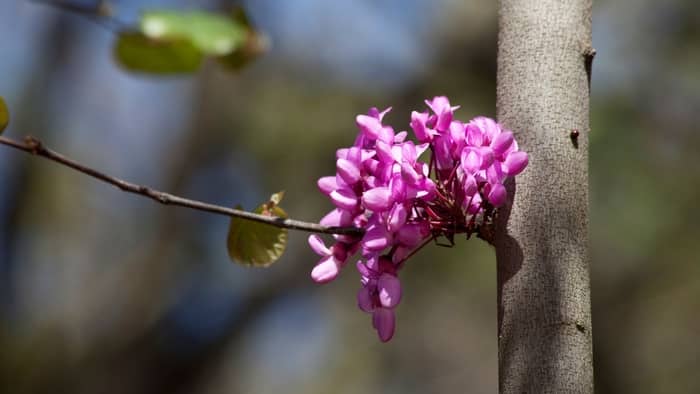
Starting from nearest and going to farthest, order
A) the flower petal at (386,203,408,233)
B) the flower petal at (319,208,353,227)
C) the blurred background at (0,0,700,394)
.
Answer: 1. the flower petal at (386,203,408,233)
2. the flower petal at (319,208,353,227)
3. the blurred background at (0,0,700,394)

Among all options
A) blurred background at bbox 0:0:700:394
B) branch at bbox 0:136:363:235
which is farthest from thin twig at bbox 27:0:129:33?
blurred background at bbox 0:0:700:394

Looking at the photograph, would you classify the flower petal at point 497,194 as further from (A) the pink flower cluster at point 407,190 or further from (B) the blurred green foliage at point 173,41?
(B) the blurred green foliage at point 173,41

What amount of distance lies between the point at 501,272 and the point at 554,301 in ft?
0.27

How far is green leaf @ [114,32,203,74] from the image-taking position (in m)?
1.61

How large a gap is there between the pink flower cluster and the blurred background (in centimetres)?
380

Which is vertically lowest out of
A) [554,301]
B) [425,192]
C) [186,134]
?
[554,301]

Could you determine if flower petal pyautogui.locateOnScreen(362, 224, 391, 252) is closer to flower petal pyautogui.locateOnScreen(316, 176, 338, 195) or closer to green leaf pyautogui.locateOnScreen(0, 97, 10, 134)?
flower petal pyautogui.locateOnScreen(316, 176, 338, 195)

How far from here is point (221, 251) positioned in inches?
227

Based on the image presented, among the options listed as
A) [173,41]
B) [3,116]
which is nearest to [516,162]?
[3,116]

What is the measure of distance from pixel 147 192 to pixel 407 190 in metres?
0.33

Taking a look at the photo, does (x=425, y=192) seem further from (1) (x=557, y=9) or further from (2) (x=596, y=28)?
(2) (x=596, y=28)

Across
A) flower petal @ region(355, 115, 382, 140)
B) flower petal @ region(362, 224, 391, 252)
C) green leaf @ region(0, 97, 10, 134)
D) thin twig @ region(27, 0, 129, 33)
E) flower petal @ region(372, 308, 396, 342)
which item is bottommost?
flower petal @ region(372, 308, 396, 342)

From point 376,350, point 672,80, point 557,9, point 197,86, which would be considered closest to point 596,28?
point 672,80

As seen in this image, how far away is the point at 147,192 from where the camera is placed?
3.27 feet
